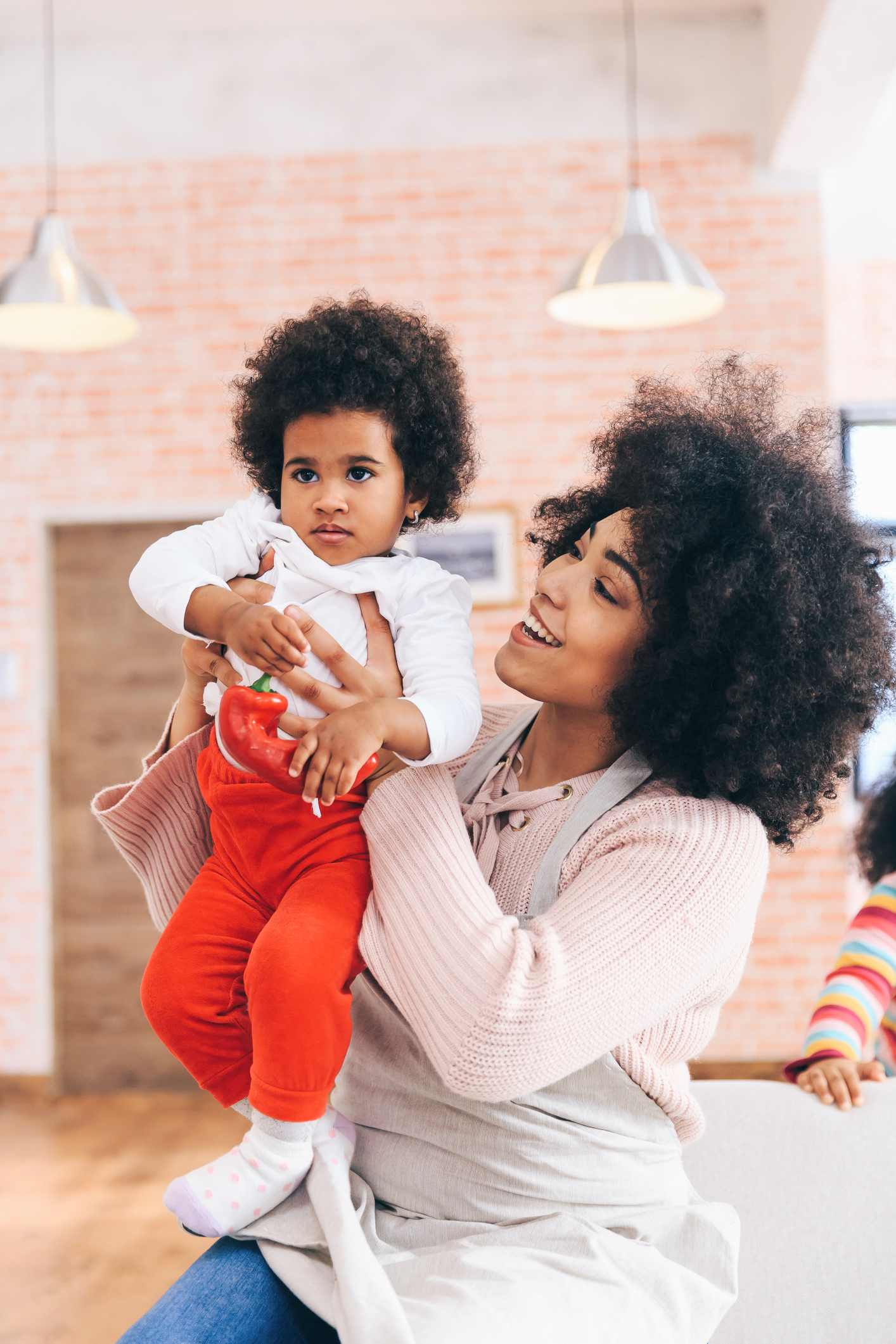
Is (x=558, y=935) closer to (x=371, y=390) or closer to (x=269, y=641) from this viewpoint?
(x=269, y=641)

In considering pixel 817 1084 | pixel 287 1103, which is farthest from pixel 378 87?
pixel 287 1103

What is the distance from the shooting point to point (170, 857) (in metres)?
1.48

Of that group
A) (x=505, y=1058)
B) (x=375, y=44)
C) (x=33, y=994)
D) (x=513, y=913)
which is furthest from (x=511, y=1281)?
(x=375, y=44)

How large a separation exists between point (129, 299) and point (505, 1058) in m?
4.19

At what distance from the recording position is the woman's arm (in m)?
1.59

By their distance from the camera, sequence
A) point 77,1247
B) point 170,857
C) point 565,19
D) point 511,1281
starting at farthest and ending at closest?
1. point 565,19
2. point 77,1247
3. point 170,857
4. point 511,1281

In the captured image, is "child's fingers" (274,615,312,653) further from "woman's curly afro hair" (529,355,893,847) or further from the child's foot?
the child's foot

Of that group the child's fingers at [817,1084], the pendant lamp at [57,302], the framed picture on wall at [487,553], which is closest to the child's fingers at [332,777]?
the child's fingers at [817,1084]

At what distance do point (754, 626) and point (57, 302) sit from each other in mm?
2501

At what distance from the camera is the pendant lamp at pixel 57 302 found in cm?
303

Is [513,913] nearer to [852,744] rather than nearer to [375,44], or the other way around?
[852,744]

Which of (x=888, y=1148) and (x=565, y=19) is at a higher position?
(x=565, y=19)

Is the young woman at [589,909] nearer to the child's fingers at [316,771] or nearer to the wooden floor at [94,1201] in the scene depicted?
the child's fingers at [316,771]

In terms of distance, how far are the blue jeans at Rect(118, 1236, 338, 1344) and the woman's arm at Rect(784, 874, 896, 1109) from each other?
0.82 m
